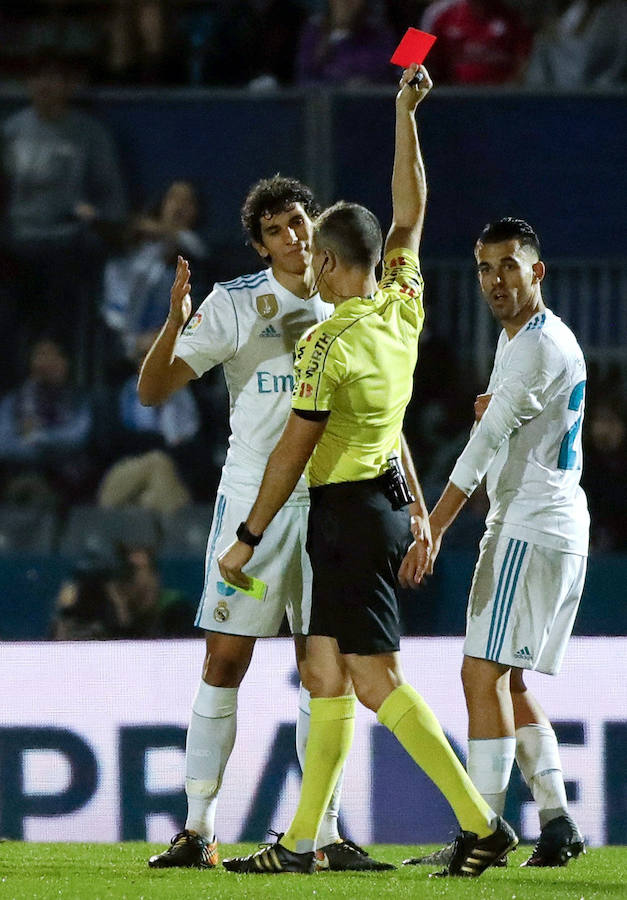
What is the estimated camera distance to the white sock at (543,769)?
187 inches

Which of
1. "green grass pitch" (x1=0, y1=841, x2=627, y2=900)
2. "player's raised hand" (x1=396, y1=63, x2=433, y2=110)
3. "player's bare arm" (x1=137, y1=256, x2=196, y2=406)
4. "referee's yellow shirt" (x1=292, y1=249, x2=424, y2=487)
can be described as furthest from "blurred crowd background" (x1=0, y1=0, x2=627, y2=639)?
"referee's yellow shirt" (x1=292, y1=249, x2=424, y2=487)

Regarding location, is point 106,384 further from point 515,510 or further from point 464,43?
point 515,510

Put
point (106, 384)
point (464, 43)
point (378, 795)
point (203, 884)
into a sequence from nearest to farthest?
point (203, 884)
point (378, 795)
point (106, 384)
point (464, 43)

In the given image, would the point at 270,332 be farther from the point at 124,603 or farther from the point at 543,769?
the point at 124,603

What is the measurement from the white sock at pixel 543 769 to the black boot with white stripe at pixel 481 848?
25.0 inches

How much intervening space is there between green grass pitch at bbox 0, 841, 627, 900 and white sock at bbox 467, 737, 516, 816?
23 cm

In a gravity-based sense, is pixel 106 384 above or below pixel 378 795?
above

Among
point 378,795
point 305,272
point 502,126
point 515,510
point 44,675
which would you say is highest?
point 502,126

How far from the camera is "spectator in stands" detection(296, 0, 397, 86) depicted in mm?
9719

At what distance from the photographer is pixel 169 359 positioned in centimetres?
451

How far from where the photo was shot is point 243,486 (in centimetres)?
464

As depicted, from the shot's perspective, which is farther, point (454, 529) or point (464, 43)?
point (464, 43)

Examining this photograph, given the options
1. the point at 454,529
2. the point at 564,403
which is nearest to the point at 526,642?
the point at 564,403

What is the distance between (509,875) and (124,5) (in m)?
7.46
